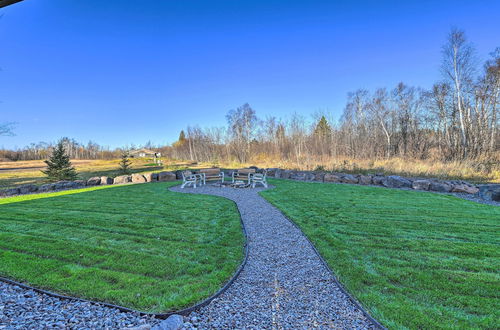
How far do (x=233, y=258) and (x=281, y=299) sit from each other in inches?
41.0

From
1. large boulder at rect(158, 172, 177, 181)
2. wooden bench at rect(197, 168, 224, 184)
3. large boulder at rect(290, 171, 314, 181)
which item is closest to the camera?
wooden bench at rect(197, 168, 224, 184)

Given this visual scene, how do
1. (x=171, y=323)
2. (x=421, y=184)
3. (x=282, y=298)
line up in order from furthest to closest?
(x=421, y=184), (x=282, y=298), (x=171, y=323)

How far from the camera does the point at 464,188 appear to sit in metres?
7.91

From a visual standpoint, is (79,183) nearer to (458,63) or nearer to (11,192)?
(11,192)

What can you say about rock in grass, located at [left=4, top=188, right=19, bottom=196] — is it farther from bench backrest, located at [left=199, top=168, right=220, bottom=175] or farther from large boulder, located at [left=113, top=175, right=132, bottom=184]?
bench backrest, located at [left=199, top=168, right=220, bottom=175]

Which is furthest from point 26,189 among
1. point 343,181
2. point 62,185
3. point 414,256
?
point 343,181

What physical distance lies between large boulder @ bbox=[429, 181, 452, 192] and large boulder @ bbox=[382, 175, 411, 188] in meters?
0.70

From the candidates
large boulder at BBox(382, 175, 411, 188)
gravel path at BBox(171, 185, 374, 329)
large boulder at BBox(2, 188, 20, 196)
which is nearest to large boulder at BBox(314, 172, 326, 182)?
large boulder at BBox(382, 175, 411, 188)

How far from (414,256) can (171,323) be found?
10.2ft

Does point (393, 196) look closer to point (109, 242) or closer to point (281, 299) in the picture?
point (281, 299)

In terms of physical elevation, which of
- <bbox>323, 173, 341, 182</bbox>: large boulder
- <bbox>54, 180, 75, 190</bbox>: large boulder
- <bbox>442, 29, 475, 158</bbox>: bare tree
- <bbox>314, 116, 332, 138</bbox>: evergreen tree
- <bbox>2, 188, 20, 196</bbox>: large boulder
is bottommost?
<bbox>2, 188, 20, 196</bbox>: large boulder

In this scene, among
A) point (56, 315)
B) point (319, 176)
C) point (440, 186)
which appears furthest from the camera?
point (319, 176)

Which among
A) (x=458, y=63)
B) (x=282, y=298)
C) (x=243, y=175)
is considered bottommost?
(x=282, y=298)

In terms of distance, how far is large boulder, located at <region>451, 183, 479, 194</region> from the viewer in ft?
25.6
